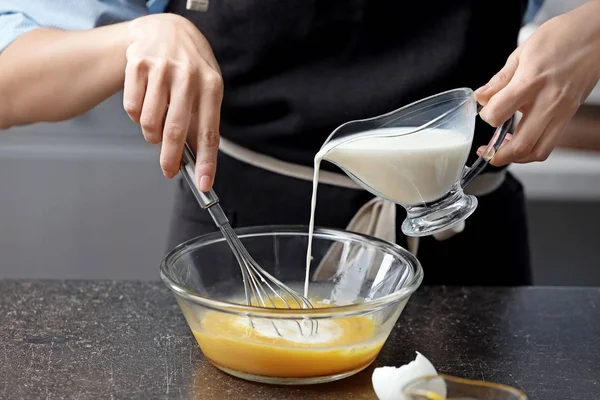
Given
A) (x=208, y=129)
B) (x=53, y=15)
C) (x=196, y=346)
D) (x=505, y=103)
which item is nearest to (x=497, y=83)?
(x=505, y=103)

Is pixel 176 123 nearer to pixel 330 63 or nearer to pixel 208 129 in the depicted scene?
pixel 208 129

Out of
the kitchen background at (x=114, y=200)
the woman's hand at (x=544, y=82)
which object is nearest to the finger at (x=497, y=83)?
the woman's hand at (x=544, y=82)

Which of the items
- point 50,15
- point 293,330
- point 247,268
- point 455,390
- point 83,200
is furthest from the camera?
point 83,200

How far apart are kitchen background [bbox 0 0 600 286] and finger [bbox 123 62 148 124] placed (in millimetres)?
1058

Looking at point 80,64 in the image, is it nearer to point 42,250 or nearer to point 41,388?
point 41,388

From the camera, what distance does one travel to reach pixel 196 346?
0.90 metres

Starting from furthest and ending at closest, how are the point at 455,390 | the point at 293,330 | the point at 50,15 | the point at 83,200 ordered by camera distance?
the point at 83,200
the point at 50,15
the point at 293,330
the point at 455,390

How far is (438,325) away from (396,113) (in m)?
0.26

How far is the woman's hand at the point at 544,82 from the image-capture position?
0.84 metres

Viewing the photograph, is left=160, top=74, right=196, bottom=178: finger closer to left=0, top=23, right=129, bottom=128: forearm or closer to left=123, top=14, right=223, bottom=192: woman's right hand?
left=123, top=14, right=223, bottom=192: woman's right hand

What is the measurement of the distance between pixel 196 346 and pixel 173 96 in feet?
0.87

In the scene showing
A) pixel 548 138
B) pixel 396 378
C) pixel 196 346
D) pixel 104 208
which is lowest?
pixel 104 208

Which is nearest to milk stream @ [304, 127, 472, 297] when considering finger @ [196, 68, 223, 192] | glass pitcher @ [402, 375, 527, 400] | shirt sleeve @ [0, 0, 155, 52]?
finger @ [196, 68, 223, 192]

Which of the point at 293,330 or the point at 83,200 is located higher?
the point at 293,330
